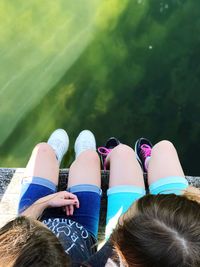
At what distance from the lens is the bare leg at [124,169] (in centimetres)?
120

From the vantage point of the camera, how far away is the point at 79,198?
3.77ft

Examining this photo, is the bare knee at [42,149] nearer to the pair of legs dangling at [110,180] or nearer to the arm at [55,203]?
the pair of legs dangling at [110,180]

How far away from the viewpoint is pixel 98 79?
194 centimetres

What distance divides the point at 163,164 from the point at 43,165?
0.37 meters

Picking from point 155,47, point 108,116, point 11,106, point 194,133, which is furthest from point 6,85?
point 194,133

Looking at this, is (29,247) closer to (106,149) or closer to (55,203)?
(55,203)

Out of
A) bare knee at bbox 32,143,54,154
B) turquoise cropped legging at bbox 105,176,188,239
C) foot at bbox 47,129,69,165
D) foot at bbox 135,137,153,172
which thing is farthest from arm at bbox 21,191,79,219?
foot at bbox 135,137,153,172

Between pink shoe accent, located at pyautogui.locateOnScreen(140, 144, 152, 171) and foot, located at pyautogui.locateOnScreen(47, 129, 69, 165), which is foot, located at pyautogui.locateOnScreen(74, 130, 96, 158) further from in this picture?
pink shoe accent, located at pyautogui.locateOnScreen(140, 144, 152, 171)

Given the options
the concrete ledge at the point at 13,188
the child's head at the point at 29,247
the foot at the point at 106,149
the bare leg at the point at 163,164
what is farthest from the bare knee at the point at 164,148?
the child's head at the point at 29,247

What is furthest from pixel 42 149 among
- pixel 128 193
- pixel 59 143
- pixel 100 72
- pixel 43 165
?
pixel 100 72

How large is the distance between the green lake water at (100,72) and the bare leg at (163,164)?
459 mm

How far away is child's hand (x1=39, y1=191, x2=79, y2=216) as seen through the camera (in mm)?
1099

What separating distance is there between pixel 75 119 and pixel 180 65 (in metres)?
0.60

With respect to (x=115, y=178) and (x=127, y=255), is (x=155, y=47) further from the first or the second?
(x=127, y=255)
